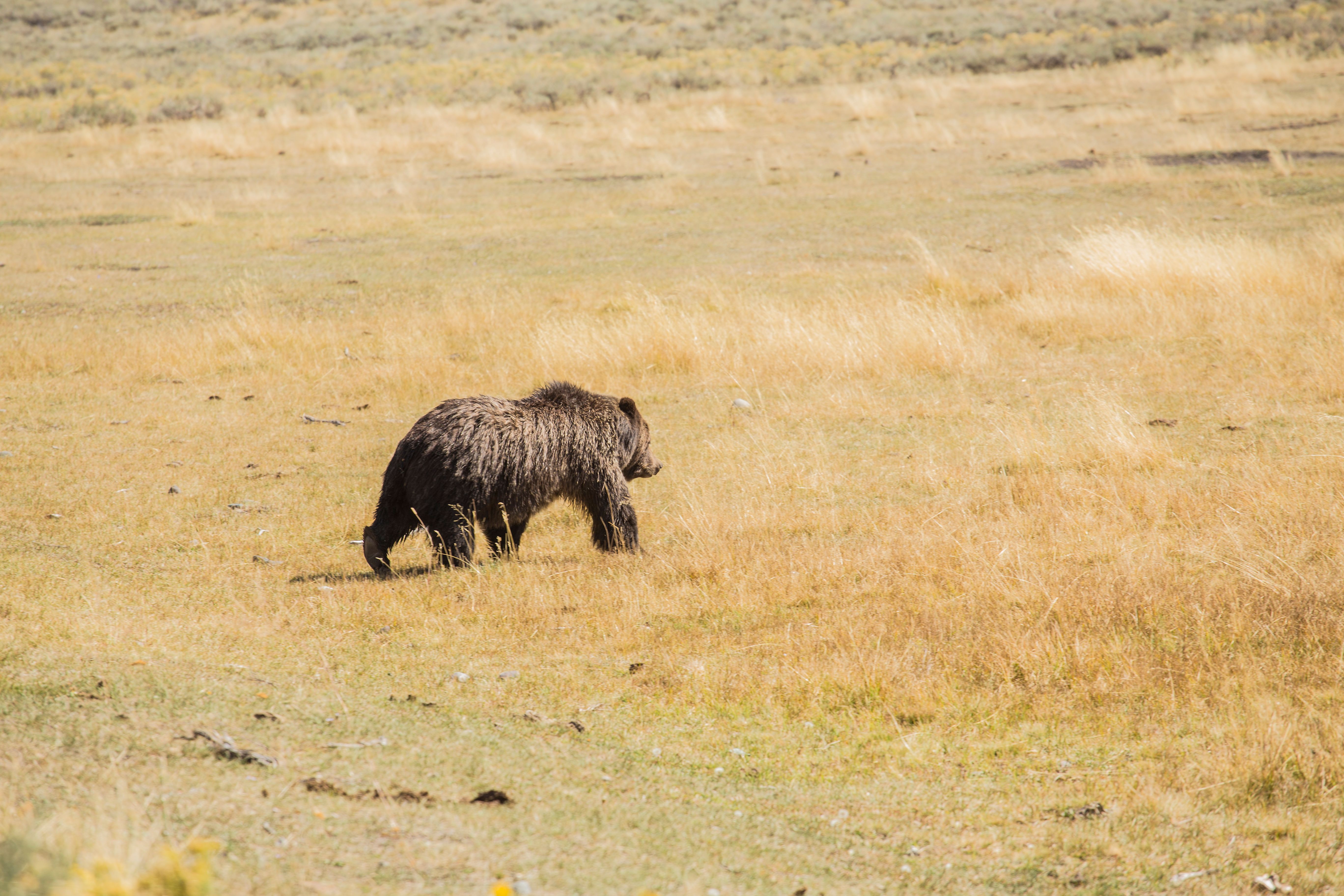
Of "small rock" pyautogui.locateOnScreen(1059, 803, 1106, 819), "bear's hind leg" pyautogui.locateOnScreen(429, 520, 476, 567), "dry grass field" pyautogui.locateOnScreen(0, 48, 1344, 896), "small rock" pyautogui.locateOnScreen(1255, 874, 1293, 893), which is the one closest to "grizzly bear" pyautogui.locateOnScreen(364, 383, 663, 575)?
"bear's hind leg" pyautogui.locateOnScreen(429, 520, 476, 567)

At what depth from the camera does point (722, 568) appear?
8.05m

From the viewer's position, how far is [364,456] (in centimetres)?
1173

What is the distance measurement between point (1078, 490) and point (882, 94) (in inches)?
1231

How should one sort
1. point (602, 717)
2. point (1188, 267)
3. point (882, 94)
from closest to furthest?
1. point (602, 717)
2. point (1188, 267)
3. point (882, 94)

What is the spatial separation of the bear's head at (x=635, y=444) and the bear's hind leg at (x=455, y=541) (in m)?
1.37

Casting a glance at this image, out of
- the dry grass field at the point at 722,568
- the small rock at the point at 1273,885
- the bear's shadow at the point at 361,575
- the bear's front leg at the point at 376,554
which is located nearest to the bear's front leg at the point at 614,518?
the dry grass field at the point at 722,568

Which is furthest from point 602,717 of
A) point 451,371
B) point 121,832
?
point 451,371

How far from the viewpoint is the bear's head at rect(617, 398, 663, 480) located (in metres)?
8.70

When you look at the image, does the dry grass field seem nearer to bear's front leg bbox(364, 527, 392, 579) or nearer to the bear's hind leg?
the bear's hind leg

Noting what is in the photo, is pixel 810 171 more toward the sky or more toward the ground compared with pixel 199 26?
more toward the ground

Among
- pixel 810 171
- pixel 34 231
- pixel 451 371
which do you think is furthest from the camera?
pixel 810 171

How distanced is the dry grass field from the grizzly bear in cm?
37

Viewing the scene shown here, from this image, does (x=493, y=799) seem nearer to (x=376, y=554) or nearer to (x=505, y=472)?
(x=505, y=472)

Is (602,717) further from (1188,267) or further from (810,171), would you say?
(810,171)
